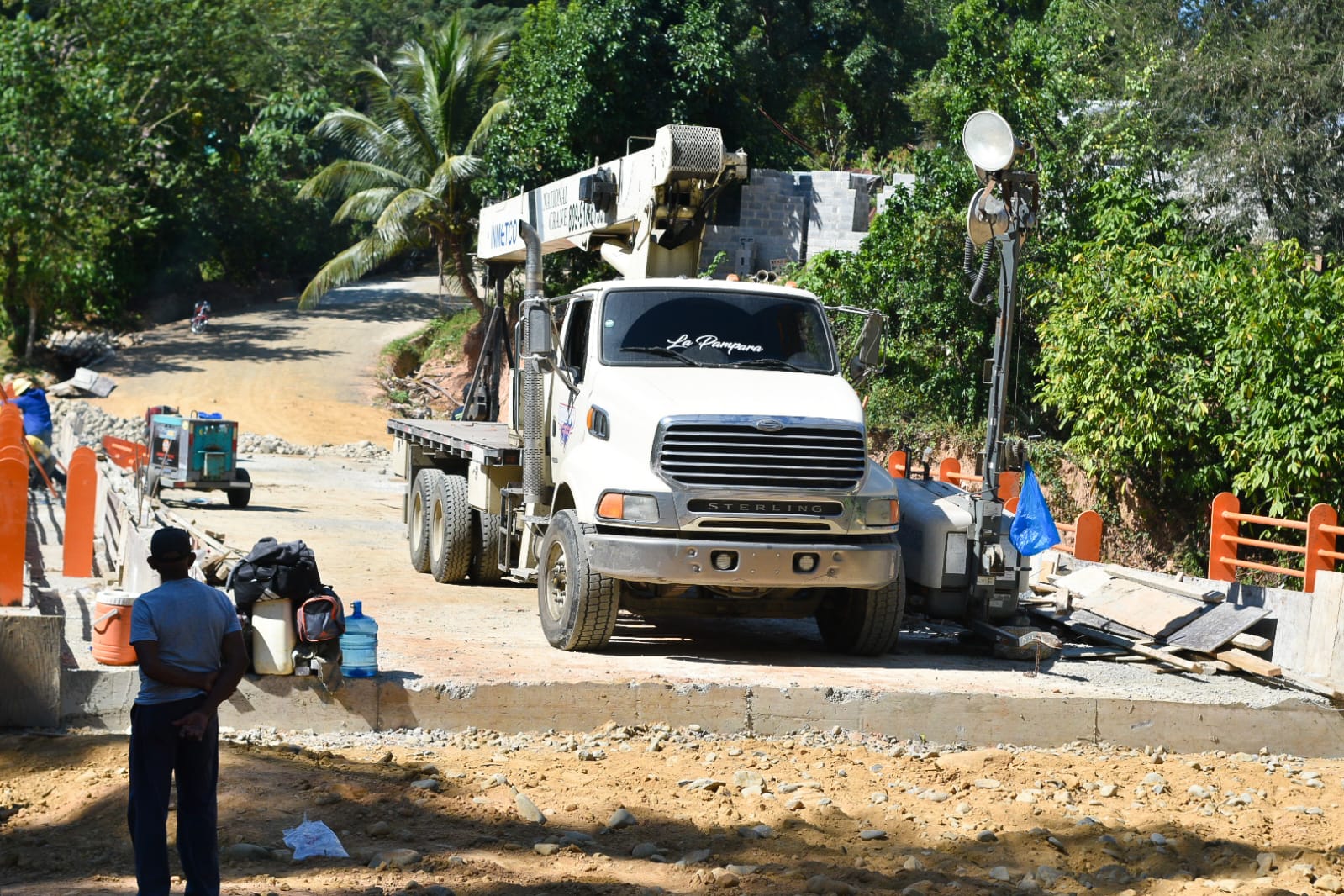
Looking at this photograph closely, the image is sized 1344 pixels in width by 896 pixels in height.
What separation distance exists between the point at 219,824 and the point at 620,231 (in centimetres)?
749

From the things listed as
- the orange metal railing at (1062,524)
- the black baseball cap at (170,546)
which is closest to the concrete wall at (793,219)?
the orange metal railing at (1062,524)

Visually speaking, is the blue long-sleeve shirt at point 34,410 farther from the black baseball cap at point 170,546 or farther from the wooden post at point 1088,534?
the black baseball cap at point 170,546

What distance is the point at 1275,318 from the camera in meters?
16.2

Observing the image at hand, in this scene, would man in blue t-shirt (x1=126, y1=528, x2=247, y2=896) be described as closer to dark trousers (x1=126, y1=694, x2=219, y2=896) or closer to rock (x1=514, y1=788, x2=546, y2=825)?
dark trousers (x1=126, y1=694, x2=219, y2=896)

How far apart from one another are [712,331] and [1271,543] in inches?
227

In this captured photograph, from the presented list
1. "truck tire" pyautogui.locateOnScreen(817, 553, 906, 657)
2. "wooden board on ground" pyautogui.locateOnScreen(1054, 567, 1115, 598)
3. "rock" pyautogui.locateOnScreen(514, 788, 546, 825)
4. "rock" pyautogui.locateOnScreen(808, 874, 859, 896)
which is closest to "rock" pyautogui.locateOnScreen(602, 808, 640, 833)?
"rock" pyautogui.locateOnScreen(514, 788, 546, 825)

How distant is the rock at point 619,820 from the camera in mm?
7020

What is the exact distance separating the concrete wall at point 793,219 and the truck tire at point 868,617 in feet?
56.7

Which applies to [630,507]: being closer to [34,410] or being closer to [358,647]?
[358,647]

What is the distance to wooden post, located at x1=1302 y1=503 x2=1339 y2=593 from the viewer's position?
12.7 m

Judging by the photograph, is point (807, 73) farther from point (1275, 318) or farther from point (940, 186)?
point (1275, 318)

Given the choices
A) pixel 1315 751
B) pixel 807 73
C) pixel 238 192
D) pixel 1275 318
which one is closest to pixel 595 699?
pixel 1315 751

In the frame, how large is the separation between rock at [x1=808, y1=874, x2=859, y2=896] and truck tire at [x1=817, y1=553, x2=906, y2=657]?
4.22 metres

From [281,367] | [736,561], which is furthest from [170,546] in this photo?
[281,367]
